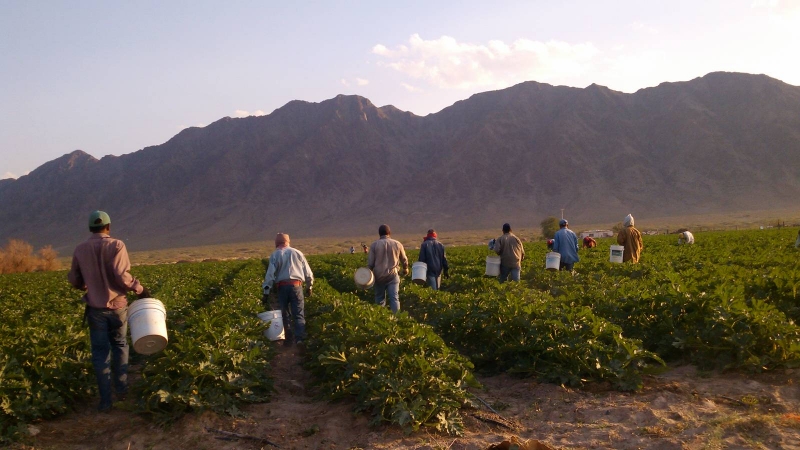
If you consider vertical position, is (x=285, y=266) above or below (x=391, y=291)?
above

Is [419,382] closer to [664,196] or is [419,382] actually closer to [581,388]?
[581,388]

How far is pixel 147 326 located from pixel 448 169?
112 metres

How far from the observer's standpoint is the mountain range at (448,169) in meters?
101

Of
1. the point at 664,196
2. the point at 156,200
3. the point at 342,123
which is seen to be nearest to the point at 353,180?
the point at 342,123

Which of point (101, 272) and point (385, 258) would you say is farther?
point (385, 258)

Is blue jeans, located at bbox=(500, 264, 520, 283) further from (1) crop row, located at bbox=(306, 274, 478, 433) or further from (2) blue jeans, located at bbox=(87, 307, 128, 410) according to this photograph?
(2) blue jeans, located at bbox=(87, 307, 128, 410)

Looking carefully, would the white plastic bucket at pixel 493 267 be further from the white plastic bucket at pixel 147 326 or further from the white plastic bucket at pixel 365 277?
the white plastic bucket at pixel 147 326

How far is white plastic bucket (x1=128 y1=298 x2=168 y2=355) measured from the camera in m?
6.70

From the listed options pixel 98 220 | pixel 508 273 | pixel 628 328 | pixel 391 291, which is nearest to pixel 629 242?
pixel 508 273

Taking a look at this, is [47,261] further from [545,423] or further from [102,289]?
[545,423]

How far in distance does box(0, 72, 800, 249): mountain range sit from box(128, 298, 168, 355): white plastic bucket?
296ft

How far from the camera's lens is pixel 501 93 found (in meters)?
142

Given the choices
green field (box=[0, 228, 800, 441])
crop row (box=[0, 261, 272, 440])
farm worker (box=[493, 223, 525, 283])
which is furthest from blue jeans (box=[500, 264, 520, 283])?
crop row (box=[0, 261, 272, 440])

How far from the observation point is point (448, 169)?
384 ft
